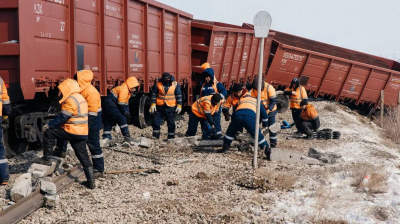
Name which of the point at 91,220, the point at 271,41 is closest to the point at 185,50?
the point at 271,41

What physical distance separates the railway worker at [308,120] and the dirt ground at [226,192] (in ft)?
8.35

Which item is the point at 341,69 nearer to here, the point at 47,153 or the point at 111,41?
the point at 111,41

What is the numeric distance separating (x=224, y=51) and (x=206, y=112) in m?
4.65

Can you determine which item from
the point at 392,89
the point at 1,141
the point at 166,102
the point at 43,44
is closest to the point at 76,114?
the point at 1,141

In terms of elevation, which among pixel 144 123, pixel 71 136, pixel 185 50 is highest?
pixel 185 50

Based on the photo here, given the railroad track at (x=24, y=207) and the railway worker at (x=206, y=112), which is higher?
the railway worker at (x=206, y=112)

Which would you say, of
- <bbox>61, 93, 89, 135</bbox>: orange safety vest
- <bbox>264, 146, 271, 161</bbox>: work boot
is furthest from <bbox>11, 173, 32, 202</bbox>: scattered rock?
<bbox>264, 146, 271, 161</bbox>: work boot

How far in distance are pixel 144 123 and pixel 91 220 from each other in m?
7.41

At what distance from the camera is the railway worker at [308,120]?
451 inches

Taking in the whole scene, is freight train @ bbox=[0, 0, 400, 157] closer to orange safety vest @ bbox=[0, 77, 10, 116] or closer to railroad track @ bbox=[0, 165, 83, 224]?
orange safety vest @ bbox=[0, 77, 10, 116]

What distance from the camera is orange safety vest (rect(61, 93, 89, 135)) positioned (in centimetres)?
607

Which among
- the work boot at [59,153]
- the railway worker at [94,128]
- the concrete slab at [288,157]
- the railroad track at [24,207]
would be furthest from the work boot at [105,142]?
the concrete slab at [288,157]

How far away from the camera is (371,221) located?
16.0 ft

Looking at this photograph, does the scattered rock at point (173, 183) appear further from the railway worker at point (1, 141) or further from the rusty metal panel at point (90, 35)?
the rusty metal panel at point (90, 35)
